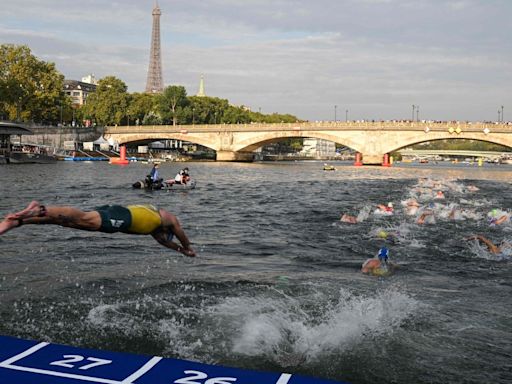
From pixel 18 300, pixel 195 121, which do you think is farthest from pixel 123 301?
pixel 195 121

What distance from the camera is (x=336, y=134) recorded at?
320ft

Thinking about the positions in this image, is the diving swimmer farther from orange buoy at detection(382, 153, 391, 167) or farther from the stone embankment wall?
the stone embankment wall

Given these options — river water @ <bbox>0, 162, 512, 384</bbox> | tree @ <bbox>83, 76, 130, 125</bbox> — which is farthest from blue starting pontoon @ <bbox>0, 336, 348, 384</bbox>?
tree @ <bbox>83, 76, 130, 125</bbox>

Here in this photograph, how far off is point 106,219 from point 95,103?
4924 inches

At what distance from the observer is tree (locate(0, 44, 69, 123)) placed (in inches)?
3535

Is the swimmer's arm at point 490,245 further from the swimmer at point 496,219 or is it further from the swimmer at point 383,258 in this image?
the swimmer at point 496,219

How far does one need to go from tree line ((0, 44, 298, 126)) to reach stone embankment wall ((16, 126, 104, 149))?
3414 millimetres

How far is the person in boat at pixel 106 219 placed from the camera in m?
6.42

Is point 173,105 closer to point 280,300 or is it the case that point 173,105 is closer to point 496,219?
point 496,219

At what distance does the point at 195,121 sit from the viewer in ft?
450

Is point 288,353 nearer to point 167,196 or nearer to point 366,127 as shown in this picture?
point 167,196

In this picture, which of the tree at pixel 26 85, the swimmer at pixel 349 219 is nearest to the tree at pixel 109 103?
the tree at pixel 26 85

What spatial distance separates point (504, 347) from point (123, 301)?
6437 millimetres

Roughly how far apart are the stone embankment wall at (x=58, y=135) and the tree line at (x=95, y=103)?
3414 millimetres
